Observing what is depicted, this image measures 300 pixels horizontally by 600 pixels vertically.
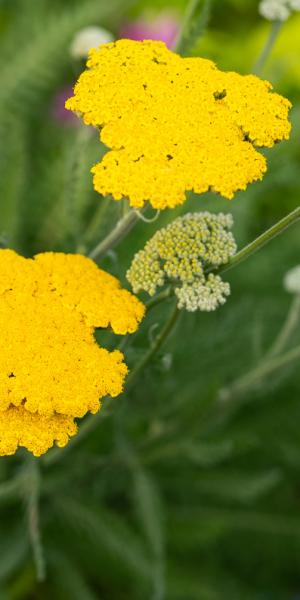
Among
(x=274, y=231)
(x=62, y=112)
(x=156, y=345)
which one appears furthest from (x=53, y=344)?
(x=62, y=112)

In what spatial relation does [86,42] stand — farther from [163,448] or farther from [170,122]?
[163,448]

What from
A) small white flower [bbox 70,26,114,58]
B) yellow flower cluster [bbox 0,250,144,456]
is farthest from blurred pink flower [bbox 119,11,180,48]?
yellow flower cluster [bbox 0,250,144,456]

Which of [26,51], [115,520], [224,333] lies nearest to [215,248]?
[224,333]

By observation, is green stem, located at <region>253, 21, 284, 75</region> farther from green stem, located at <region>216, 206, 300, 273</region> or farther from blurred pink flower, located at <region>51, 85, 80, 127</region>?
blurred pink flower, located at <region>51, 85, 80, 127</region>

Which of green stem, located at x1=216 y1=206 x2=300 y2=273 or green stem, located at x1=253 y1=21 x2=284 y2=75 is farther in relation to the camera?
green stem, located at x1=253 y1=21 x2=284 y2=75

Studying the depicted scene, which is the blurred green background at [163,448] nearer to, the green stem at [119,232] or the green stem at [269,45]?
the green stem at [119,232]

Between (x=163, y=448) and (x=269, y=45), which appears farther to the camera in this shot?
(x=163, y=448)
